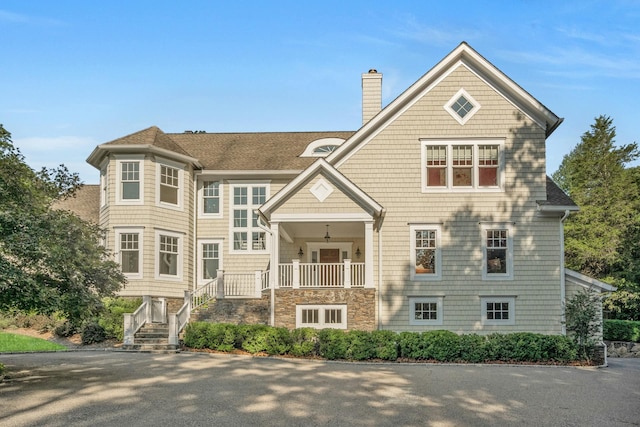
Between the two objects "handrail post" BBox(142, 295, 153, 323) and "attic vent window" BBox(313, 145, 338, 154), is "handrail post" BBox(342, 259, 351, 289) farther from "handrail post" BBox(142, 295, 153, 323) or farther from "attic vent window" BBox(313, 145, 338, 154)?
"attic vent window" BBox(313, 145, 338, 154)

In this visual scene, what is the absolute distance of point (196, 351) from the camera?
20.1 metres

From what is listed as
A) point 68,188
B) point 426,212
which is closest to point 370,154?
point 426,212

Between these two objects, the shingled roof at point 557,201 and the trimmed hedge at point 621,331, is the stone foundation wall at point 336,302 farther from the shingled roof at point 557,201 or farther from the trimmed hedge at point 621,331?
the trimmed hedge at point 621,331

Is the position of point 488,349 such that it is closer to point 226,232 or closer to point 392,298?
point 392,298

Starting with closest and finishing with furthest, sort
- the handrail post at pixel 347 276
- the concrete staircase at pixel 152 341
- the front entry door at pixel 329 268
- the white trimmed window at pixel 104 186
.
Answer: the concrete staircase at pixel 152 341 < the handrail post at pixel 347 276 < the front entry door at pixel 329 268 < the white trimmed window at pixel 104 186

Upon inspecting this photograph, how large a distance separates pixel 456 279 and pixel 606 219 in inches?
908

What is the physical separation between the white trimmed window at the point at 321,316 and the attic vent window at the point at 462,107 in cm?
727

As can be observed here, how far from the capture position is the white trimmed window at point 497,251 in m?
22.3

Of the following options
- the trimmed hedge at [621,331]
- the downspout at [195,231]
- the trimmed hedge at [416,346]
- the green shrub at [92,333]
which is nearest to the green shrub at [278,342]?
the trimmed hedge at [416,346]

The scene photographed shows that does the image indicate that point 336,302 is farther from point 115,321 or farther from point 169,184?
point 169,184

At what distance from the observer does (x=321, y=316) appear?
70.6ft

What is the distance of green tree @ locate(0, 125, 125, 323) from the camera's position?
12.8 metres

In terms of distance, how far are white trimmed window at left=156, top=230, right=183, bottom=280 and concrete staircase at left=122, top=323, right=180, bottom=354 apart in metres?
3.60

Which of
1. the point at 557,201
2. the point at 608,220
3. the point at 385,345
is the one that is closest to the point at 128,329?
the point at 385,345
